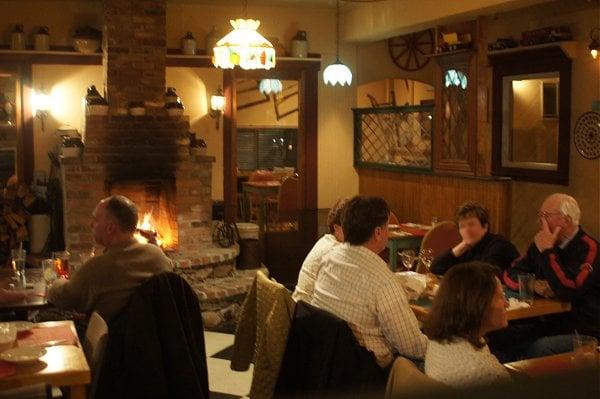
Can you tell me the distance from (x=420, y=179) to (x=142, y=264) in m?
4.96

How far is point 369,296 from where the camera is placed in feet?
9.37

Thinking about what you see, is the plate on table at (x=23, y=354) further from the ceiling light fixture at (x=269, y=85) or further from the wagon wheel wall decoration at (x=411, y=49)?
the ceiling light fixture at (x=269, y=85)

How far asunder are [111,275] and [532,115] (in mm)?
5090

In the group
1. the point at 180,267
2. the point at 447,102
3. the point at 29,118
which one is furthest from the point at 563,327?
the point at 29,118

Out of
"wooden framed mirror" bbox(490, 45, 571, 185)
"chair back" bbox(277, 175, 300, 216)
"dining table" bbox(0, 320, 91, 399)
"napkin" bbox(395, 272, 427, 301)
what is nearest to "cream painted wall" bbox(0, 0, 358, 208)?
"chair back" bbox(277, 175, 300, 216)

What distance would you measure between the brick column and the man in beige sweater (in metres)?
3.59

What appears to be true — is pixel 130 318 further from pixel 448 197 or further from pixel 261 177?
pixel 261 177

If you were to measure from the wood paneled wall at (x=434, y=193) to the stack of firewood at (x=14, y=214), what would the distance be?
3802 mm

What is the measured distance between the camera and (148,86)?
686 centimetres

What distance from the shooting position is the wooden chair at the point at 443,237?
5.32 meters

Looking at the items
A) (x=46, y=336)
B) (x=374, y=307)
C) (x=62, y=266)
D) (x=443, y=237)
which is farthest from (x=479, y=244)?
(x=46, y=336)

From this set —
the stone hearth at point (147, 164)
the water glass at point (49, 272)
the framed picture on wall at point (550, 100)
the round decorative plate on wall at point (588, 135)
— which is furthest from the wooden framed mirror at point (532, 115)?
the water glass at point (49, 272)

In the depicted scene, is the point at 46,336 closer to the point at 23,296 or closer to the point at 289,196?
the point at 23,296

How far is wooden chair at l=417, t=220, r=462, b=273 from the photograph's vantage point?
5.32 meters
